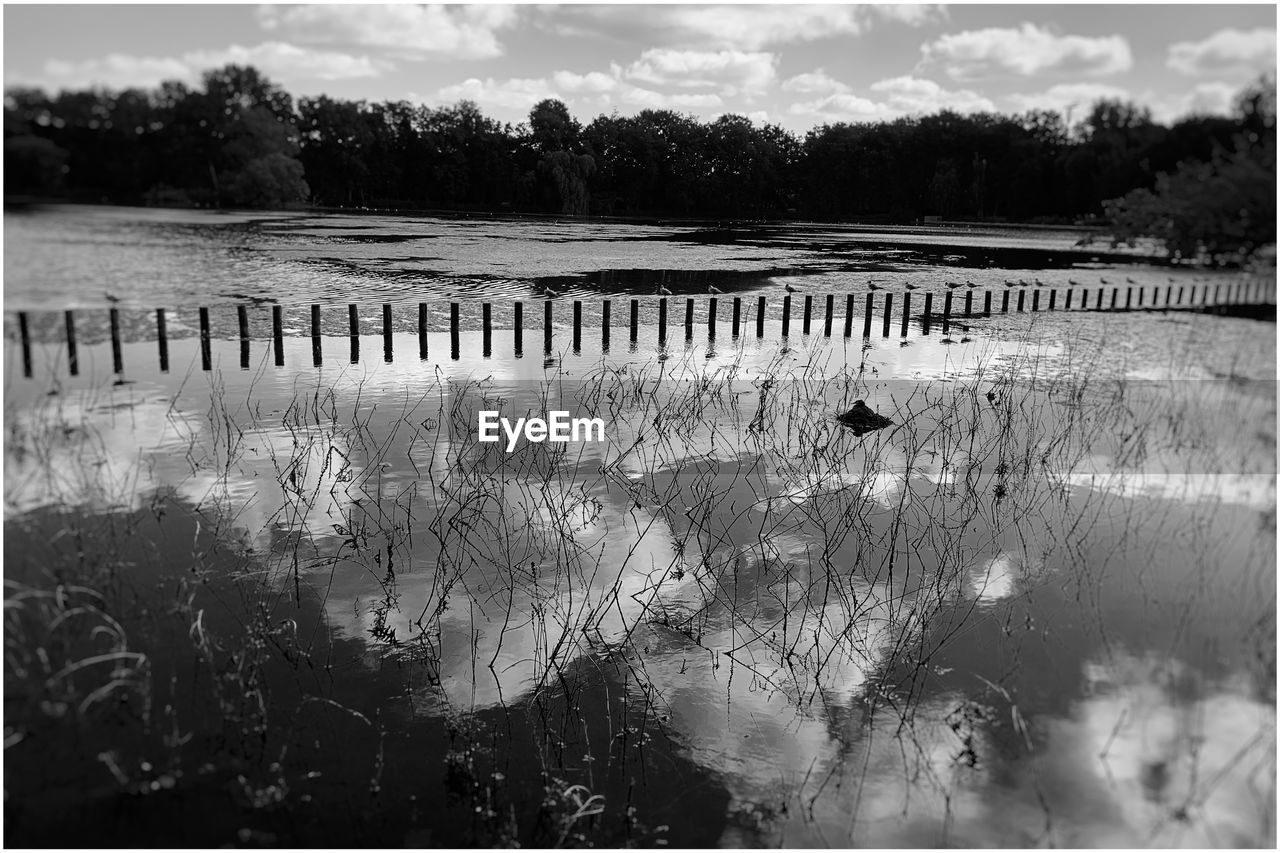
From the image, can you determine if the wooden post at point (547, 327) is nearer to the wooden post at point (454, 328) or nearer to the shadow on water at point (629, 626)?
the wooden post at point (454, 328)

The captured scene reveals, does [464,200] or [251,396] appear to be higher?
[464,200]

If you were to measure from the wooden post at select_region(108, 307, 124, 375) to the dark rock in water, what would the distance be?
20.9 feet

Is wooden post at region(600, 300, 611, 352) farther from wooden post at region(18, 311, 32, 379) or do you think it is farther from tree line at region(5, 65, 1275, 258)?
wooden post at region(18, 311, 32, 379)

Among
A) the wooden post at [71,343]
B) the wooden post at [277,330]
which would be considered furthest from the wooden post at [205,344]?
the wooden post at [71,343]

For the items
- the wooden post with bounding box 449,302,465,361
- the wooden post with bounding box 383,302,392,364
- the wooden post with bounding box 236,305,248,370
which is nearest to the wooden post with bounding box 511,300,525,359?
the wooden post with bounding box 449,302,465,361

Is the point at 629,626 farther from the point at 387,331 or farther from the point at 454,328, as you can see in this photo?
the point at 387,331

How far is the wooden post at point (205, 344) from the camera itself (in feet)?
20.9

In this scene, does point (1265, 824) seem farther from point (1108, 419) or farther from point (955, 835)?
point (1108, 419)

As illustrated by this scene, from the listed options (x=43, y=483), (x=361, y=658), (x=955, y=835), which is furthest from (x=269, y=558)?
(x=955, y=835)

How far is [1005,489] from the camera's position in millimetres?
7801

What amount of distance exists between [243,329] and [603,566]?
10.6 feet

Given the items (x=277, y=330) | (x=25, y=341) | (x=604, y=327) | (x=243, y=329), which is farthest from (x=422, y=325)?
(x=25, y=341)

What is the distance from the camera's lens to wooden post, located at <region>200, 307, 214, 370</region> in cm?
638

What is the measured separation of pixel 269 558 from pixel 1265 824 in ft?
18.8
